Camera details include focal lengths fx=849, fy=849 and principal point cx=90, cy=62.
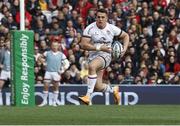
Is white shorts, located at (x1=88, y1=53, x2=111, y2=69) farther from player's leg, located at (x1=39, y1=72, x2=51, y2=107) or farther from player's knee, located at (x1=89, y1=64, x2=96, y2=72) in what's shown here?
player's leg, located at (x1=39, y1=72, x2=51, y2=107)

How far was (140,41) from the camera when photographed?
78.6 feet

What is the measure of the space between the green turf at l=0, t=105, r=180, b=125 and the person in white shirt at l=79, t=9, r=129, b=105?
48.0 inches

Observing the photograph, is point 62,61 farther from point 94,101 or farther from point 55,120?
point 55,120

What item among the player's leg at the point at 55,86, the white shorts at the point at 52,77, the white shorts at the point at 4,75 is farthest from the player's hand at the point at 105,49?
the white shorts at the point at 4,75

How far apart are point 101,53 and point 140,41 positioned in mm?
7237

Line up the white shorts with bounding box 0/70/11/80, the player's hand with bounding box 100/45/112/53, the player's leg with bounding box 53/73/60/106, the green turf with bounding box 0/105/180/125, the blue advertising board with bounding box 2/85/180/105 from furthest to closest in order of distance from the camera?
1. the white shorts with bounding box 0/70/11/80
2. the blue advertising board with bounding box 2/85/180/105
3. the player's leg with bounding box 53/73/60/106
4. the player's hand with bounding box 100/45/112/53
5. the green turf with bounding box 0/105/180/125

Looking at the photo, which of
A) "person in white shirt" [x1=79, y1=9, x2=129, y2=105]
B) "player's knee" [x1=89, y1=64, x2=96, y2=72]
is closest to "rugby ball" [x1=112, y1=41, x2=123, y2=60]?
"person in white shirt" [x1=79, y1=9, x2=129, y2=105]

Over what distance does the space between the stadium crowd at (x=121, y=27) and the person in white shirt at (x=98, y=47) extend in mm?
5664

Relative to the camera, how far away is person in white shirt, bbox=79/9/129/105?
16547 millimetres

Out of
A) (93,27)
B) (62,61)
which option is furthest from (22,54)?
(62,61)

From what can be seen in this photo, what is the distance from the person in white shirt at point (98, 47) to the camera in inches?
651

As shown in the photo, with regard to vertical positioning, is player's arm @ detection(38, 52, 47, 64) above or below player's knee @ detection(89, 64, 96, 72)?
below

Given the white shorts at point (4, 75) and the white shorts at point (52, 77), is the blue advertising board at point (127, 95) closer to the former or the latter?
the white shorts at point (52, 77)

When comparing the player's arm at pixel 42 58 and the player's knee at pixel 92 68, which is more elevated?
the player's knee at pixel 92 68
